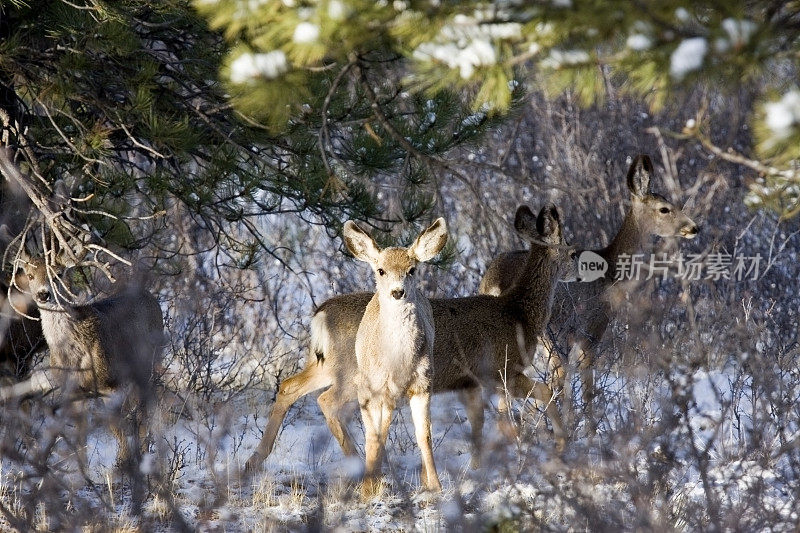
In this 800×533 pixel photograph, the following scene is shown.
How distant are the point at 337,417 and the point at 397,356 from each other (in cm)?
116

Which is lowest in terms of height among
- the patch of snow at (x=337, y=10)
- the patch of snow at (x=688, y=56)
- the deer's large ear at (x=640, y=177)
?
the patch of snow at (x=688, y=56)

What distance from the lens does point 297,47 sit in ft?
11.6

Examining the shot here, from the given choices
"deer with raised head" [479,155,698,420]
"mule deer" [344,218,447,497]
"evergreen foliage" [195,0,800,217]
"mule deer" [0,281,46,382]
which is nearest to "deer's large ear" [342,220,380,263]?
"mule deer" [344,218,447,497]

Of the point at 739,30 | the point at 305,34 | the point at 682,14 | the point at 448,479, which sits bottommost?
the point at 448,479

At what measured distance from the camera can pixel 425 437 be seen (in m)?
6.52

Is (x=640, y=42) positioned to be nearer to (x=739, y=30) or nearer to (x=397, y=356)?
(x=739, y=30)

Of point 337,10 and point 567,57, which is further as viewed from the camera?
point 567,57

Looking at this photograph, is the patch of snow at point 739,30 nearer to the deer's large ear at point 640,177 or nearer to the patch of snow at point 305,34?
the patch of snow at point 305,34

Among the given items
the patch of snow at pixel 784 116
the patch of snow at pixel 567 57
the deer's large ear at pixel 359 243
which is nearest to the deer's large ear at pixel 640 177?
the deer's large ear at pixel 359 243

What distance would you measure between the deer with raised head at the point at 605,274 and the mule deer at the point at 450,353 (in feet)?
1.23

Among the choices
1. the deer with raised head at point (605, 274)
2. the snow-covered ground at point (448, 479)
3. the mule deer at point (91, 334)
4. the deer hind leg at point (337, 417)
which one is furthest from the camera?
the deer with raised head at point (605, 274)

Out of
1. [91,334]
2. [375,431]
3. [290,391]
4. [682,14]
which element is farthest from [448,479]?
[682,14]

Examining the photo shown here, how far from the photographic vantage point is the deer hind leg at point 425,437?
6.45 metres

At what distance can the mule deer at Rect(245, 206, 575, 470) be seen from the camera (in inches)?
285
